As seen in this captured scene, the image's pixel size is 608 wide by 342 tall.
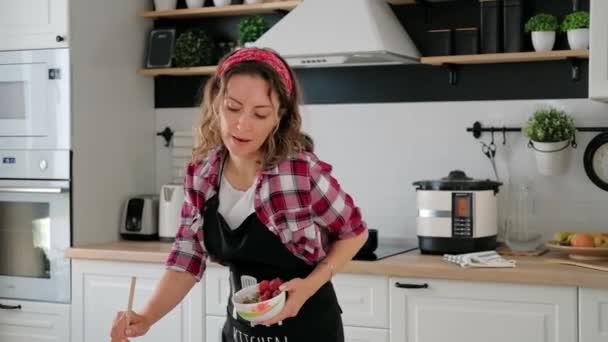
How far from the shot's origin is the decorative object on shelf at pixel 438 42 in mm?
3691

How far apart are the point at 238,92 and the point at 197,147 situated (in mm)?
254

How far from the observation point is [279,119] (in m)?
1.90

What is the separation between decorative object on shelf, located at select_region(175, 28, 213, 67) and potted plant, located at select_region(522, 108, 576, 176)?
142 centimetres

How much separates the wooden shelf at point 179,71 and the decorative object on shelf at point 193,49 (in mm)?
39

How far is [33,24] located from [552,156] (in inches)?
83.8

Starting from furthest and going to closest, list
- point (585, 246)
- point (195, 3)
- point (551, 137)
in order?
point (195, 3) → point (551, 137) → point (585, 246)

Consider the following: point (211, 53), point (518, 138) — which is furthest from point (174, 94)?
point (518, 138)

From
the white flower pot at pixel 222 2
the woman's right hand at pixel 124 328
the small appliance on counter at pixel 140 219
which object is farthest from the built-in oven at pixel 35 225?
the woman's right hand at pixel 124 328

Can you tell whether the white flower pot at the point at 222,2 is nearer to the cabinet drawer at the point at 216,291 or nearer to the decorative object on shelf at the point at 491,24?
the decorative object on shelf at the point at 491,24

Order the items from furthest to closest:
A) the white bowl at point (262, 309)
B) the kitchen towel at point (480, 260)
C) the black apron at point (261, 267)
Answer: the kitchen towel at point (480, 260), the black apron at point (261, 267), the white bowl at point (262, 309)

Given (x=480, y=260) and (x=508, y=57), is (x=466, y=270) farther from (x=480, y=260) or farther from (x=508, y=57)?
(x=508, y=57)

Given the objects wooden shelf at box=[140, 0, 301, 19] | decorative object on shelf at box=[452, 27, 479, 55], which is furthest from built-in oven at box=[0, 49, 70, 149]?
decorative object on shelf at box=[452, 27, 479, 55]

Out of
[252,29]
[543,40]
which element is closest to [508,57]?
[543,40]

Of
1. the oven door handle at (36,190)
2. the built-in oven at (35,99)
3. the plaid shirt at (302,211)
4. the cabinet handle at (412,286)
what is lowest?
the cabinet handle at (412,286)
